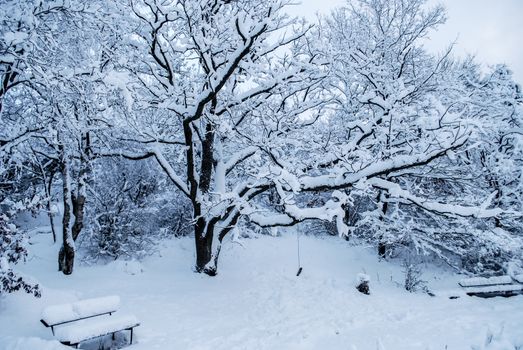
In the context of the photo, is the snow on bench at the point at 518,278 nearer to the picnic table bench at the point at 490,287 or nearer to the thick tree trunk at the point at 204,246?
the picnic table bench at the point at 490,287

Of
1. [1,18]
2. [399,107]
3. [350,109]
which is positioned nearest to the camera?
[1,18]

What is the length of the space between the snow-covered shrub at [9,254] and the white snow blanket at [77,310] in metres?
1.17

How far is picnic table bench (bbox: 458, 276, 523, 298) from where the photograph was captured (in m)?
9.24

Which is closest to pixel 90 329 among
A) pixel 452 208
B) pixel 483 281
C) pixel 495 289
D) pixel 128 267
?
pixel 128 267

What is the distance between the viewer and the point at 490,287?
9266mm

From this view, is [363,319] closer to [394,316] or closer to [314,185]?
[394,316]

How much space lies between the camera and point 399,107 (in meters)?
8.26

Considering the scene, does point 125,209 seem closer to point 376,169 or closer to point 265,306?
point 265,306

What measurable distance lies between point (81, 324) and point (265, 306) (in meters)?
3.88

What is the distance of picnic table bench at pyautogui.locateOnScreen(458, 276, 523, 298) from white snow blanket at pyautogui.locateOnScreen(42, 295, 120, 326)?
906 centimetres

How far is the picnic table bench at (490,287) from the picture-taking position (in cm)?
924

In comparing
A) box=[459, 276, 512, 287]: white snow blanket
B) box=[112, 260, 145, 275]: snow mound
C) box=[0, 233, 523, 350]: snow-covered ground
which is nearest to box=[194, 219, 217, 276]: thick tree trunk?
box=[0, 233, 523, 350]: snow-covered ground

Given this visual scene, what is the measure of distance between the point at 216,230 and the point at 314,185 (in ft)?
12.9

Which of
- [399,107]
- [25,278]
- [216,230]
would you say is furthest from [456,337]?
[25,278]
